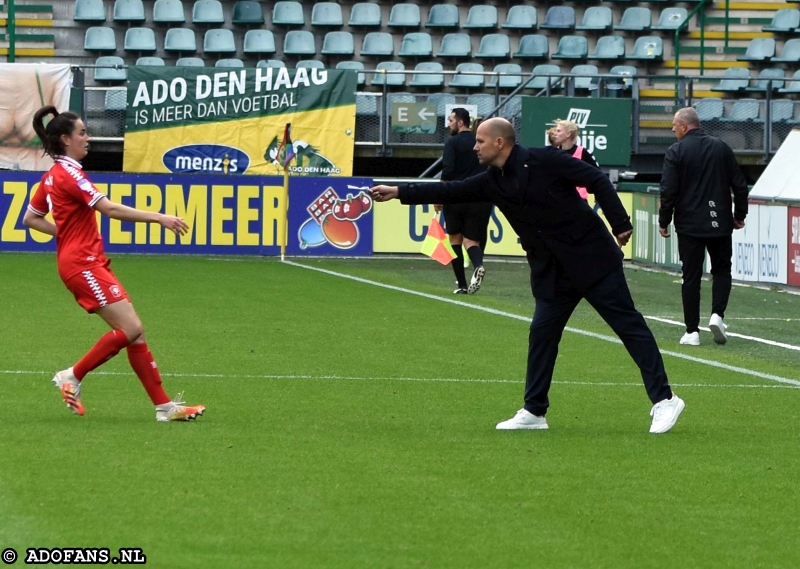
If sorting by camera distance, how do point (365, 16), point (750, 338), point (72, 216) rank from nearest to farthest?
point (72, 216), point (750, 338), point (365, 16)

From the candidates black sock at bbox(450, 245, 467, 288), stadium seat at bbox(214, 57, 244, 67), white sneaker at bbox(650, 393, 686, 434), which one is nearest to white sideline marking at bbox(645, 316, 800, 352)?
black sock at bbox(450, 245, 467, 288)

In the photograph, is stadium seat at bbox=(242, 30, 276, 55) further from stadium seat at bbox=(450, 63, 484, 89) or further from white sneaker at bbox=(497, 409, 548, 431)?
white sneaker at bbox=(497, 409, 548, 431)

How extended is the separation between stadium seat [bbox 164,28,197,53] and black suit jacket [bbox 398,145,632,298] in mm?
21965

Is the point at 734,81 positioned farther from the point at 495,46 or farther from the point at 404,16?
the point at 404,16

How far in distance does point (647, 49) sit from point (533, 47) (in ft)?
7.76

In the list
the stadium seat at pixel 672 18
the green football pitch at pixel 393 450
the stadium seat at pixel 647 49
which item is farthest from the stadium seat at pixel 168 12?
the green football pitch at pixel 393 450

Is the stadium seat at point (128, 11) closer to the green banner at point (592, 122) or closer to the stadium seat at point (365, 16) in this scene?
the stadium seat at point (365, 16)

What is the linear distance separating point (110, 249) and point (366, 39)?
9.37 m

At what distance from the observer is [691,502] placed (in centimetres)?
633

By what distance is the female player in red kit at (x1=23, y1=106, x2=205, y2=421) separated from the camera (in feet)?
25.9

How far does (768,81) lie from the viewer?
2589 centimetres

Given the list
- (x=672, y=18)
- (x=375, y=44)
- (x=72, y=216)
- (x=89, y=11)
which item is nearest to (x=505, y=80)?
(x=375, y=44)

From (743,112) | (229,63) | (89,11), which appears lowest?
(743,112)

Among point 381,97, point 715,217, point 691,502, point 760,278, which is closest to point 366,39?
point 381,97
